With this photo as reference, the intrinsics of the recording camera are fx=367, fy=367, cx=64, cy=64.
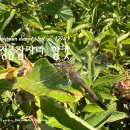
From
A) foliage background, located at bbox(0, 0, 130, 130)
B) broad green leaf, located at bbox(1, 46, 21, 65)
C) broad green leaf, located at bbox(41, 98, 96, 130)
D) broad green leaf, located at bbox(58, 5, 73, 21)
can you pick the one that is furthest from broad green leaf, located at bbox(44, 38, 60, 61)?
broad green leaf, located at bbox(41, 98, 96, 130)

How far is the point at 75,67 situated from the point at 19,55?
112 mm

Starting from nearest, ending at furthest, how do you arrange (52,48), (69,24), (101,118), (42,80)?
(42,80) → (101,118) → (52,48) → (69,24)

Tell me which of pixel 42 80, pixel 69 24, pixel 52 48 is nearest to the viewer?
pixel 42 80

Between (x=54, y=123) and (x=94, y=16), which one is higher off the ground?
(x=94, y=16)

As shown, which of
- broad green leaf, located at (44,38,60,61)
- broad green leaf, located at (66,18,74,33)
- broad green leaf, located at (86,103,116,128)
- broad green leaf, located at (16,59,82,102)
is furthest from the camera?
broad green leaf, located at (66,18,74,33)

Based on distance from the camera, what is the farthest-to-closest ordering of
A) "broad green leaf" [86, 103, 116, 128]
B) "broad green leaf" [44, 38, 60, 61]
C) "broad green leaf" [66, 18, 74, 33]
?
"broad green leaf" [66, 18, 74, 33] → "broad green leaf" [44, 38, 60, 61] → "broad green leaf" [86, 103, 116, 128]

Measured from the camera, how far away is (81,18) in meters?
1.15

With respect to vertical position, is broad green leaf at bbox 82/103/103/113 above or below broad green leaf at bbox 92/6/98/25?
below

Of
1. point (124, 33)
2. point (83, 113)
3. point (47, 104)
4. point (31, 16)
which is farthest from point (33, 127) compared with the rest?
point (124, 33)

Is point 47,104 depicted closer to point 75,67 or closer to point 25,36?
point 75,67

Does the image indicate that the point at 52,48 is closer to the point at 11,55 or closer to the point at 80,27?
the point at 80,27

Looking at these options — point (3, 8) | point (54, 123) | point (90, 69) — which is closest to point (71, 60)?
point (90, 69)

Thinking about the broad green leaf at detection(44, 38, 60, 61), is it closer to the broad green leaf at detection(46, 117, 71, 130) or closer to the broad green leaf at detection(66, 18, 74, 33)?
the broad green leaf at detection(66, 18, 74, 33)

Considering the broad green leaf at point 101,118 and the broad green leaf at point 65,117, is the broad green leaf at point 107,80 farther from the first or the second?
the broad green leaf at point 65,117
